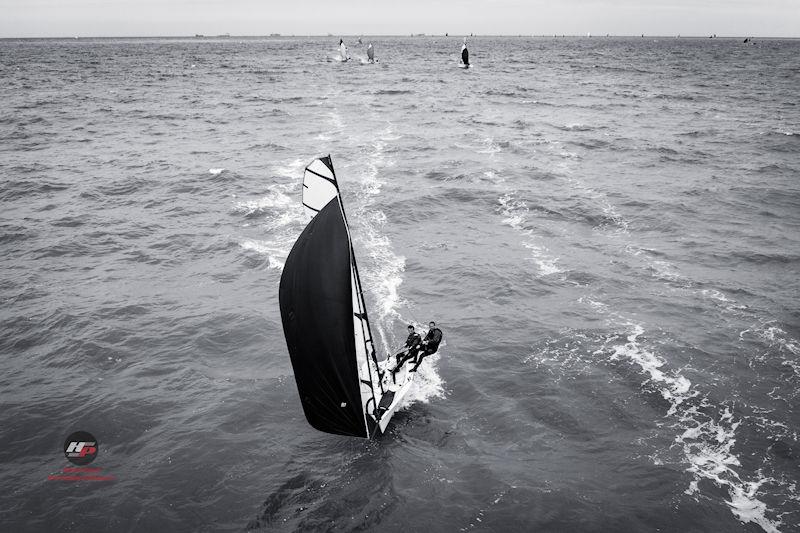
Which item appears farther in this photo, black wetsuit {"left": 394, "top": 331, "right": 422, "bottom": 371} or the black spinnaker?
black wetsuit {"left": 394, "top": 331, "right": 422, "bottom": 371}

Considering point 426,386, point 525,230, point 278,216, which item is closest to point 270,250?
point 278,216

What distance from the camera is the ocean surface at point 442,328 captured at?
38.5ft

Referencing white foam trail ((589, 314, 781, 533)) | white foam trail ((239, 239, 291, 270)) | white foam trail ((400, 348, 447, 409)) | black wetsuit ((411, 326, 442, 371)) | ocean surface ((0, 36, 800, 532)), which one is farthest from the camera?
white foam trail ((239, 239, 291, 270))

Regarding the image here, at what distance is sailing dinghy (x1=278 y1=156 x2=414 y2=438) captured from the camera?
10.9 meters

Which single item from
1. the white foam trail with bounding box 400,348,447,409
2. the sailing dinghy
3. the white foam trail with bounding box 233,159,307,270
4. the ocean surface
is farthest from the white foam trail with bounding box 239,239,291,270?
the sailing dinghy

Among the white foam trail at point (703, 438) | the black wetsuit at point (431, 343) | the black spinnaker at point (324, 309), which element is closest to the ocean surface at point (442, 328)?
the white foam trail at point (703, 438)

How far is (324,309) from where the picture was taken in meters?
11.1

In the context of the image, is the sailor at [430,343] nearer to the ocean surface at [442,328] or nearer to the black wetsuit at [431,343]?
the black wetsuit at [431,343]

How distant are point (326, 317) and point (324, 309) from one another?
0.19 metres

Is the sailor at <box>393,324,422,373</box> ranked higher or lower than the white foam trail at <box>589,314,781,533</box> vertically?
higher

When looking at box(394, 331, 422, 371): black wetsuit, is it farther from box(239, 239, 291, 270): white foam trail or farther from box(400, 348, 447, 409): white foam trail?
box(239, 239, 291, 270): white foam trail

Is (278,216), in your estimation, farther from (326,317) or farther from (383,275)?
(326,317)

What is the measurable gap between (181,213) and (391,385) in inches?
777

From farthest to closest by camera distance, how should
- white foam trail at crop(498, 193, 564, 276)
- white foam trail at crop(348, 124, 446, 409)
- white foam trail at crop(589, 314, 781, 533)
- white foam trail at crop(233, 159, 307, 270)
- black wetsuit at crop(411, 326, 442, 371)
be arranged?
white foam trail at crop(233, 159, 307, 270) → white foam trail at crop(498, 193, 564, 276) → white foam trail at crop(348, 124, 446, 409) → black wetsuit at crop(411, 326, 442, 371) → white foam trail at crop(589, 314, 781, 533)
